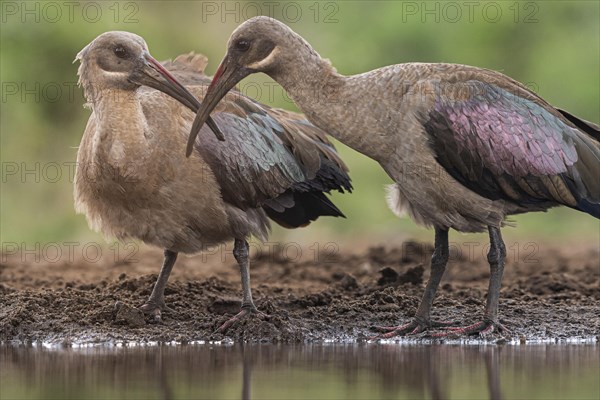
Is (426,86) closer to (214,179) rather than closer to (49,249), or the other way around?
(214,179)

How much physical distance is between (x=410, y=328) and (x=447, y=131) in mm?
1576

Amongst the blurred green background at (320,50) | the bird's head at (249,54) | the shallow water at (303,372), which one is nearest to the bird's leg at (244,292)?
the shallow water at (303,372)

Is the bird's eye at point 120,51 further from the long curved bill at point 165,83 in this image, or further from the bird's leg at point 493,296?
the bird's leg at point 493,296

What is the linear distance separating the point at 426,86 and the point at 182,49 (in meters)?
8.58

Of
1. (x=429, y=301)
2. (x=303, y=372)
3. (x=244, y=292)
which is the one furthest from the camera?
(x=244, y=292)

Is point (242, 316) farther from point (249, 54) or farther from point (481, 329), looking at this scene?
point (249, 54)

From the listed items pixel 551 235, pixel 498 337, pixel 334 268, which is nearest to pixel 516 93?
pixel 498 337

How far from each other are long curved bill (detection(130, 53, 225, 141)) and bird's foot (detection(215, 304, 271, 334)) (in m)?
1.32

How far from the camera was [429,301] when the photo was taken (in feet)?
37.0

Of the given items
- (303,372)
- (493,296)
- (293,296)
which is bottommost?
(303,372)

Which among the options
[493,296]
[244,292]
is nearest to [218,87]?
[244,292]

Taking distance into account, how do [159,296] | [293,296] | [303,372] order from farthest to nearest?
1. [293,296]
2. [159,296]
3. [303,372]

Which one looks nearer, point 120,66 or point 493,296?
point 493,296

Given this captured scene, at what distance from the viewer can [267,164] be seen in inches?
458
